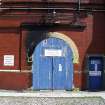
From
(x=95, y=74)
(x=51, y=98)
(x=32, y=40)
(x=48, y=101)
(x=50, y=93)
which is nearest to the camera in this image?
(x=48, y=101)

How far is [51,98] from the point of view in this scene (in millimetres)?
26672

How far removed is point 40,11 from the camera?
98.8ft

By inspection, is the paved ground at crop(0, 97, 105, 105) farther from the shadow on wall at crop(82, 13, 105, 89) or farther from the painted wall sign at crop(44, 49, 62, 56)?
the shadow on wall at crop(82, 13, 105, 89)

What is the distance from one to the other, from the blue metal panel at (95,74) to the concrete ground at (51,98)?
106 cm

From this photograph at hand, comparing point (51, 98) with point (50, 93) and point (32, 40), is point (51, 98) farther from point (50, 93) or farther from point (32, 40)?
point (32, 40)

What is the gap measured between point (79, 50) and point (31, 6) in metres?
3.38

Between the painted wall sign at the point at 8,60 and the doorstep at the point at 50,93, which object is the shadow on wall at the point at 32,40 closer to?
the painted wall sign at the point at 8,60

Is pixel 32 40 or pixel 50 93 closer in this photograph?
pixel 50 93

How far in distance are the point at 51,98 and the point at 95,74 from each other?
4.46 meters

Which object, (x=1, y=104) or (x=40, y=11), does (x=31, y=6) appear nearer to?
(x=40, y=11)

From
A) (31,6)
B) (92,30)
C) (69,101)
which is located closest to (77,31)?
(92,30)

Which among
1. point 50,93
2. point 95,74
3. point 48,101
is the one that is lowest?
point 48,101

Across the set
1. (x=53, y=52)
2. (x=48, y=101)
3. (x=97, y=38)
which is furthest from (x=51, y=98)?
(x=97, y=38)

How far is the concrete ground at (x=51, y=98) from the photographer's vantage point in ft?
82.1
